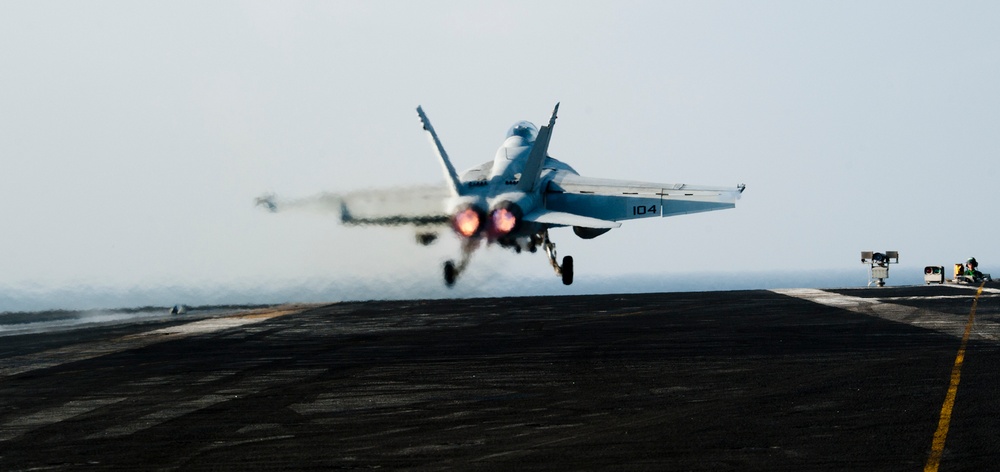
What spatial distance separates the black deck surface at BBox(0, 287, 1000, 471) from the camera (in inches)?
446

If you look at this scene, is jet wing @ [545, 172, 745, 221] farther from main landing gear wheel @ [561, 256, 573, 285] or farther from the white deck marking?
the white deck marking

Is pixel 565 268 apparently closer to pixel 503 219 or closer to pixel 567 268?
pixel 567 268

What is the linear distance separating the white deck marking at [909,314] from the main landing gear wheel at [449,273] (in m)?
14.0

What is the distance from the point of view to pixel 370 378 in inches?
715

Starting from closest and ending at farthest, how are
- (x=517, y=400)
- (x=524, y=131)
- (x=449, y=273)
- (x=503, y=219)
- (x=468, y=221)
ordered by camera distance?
(x=517, y=400) → (x=468, y=221) → (x=503, y=219) → (x=449, y=273) → (x=524, y=131)

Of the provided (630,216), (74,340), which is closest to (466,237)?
(630,216)

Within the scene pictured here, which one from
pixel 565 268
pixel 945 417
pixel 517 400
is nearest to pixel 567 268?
pixel 565 268

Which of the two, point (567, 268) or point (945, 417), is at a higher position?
point (567, 268)

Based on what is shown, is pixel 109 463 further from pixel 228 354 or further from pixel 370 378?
pixel 228 354

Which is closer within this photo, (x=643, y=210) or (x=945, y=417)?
Answer: (x=945, y=417)

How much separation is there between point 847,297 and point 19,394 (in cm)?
3240

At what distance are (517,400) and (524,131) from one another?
110ft

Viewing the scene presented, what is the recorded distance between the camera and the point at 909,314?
3128 cm

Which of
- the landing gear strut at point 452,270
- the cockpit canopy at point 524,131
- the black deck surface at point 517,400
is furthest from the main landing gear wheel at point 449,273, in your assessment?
the black deck surface at point 517,400
